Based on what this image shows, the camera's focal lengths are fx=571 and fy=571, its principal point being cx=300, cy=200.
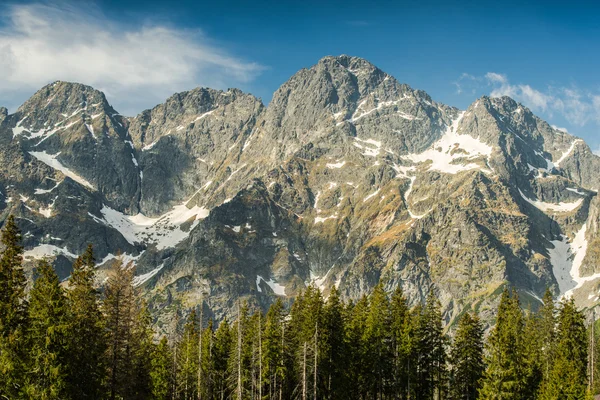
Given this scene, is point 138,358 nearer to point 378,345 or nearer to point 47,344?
point 47,344

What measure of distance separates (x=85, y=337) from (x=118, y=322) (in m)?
6.22

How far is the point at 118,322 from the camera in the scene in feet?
167

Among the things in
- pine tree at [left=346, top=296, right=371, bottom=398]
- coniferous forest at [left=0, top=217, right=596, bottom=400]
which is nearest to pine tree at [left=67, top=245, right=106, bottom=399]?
coniferous forest at [left=0, top=217, right=596, bottom=400]

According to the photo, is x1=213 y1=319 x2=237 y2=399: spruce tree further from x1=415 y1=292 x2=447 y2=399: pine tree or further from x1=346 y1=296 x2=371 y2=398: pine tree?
x1=415 y1=292 x2=447 y2=399: pine tree

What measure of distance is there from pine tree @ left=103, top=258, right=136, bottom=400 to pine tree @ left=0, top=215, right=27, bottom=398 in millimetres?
8387

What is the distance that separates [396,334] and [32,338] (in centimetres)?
4154

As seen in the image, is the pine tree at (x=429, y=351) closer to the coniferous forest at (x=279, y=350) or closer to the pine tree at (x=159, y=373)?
the coniferous forest at (x=279, y=350)

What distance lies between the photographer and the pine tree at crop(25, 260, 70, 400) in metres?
39.8

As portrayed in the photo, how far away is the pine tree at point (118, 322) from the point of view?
50.2m

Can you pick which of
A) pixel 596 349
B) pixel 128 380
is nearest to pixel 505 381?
pixel 128 380

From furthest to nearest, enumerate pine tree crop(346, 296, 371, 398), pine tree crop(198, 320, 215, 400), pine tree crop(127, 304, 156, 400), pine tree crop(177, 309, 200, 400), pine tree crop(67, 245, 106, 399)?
1. pine tree crop(177, 309, 200, 400)
2. pine tree crop(198, 320, 215, 400)
3. pine tree crop(346, 296, 371, 398)
4. pine tree crop(127, 304, 156, 400)
5. pine tree crop(67, 245, 106, 399)

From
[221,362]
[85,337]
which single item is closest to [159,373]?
[221,362]

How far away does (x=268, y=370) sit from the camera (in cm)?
6838

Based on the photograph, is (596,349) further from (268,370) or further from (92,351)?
(92,351)
